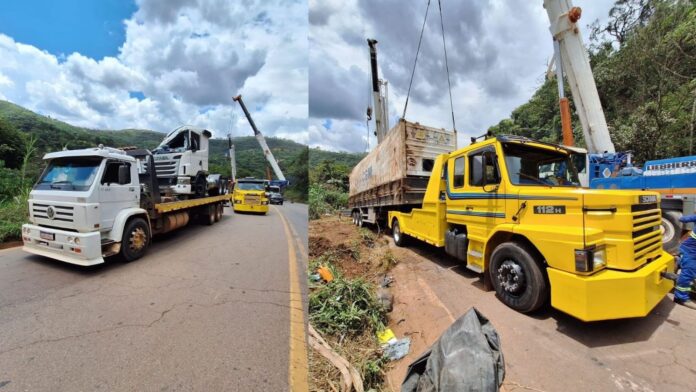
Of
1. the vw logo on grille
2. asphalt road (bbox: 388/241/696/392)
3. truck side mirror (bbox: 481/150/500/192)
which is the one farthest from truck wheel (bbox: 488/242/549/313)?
the vw logo on grille

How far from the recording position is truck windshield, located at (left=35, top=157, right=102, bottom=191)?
534 cm

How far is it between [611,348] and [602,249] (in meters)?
0.97

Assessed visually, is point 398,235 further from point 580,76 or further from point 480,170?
point 580,76

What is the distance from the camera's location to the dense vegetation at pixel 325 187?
76.1 ft

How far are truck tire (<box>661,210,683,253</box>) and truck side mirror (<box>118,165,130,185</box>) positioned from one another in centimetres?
1079

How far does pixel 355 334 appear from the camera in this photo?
141 inches

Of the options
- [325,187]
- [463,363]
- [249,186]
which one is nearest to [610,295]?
[463,363]

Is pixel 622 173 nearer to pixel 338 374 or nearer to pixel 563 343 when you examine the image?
pixel 563 343

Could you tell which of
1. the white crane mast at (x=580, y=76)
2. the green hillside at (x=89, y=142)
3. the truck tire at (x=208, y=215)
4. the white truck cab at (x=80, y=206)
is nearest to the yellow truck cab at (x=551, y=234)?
the white crane mast at (x=580, y=76)

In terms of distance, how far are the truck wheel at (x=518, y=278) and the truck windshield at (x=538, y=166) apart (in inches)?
39.3

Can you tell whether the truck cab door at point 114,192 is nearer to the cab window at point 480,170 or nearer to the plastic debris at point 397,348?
the plastic debris at point 397,348

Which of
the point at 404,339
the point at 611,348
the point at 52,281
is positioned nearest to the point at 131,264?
the point at 52,281

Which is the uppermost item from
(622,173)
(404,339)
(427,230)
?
(622,173)

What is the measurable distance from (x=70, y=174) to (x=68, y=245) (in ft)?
4.34
